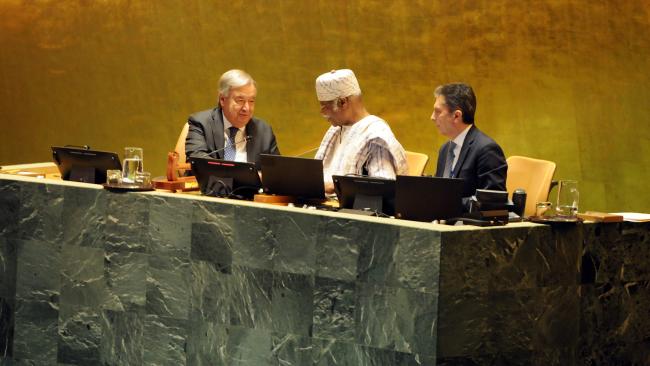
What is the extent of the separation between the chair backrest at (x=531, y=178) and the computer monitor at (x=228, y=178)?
4.80 ft

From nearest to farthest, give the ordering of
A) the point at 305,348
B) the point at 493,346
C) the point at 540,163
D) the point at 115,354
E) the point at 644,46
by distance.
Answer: the point at 493,346
the point at 305,348
the point at 115,354
the point at 540,163
the point at 644,46

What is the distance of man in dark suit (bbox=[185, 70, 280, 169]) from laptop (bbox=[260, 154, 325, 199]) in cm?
103

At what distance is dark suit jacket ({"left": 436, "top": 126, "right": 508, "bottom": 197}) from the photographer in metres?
4.51

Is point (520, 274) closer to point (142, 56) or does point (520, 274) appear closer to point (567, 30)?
point (567, 30)

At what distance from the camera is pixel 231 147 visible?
17.6 ft

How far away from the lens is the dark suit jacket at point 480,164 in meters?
4.51

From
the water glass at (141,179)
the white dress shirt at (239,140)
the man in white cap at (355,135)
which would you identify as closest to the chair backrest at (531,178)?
the man in white cap at (355,135)

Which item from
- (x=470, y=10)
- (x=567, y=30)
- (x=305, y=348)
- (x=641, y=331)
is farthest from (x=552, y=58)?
(x=305, y=348)

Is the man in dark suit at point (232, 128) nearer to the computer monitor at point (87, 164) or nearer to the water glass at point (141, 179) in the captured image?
the computer monitor at point (87, 164)

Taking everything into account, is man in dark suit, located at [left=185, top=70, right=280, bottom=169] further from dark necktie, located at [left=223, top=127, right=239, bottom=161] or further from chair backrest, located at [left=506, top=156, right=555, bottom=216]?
chair backrest, located at [left=506, top=156, right=555, bottom=216]

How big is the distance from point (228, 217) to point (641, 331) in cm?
145

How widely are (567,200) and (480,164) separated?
94cm

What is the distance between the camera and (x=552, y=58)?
6.40 meters

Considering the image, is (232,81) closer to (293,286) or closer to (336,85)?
(336,85)
